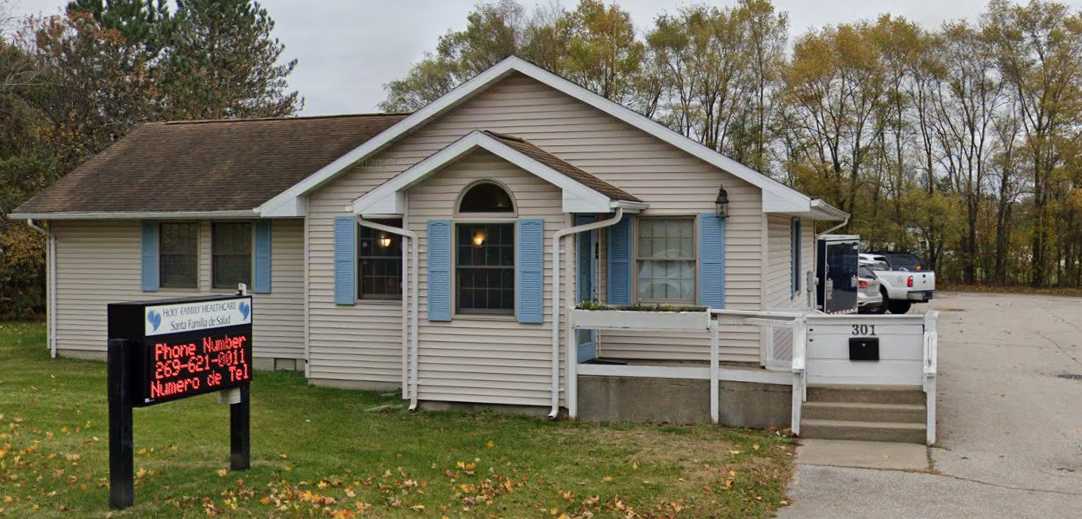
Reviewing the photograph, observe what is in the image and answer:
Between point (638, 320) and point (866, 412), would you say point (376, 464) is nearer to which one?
point (638, 320)

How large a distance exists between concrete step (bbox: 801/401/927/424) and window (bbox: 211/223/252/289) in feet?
30.5

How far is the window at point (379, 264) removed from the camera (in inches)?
524

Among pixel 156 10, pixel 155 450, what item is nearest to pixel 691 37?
pixel 156 10

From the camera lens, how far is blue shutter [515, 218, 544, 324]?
452 inches

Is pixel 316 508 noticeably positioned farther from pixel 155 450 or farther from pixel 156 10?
pixel 156 10

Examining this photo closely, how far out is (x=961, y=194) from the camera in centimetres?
4222

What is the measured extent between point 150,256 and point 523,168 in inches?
305

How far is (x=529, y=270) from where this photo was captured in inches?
453

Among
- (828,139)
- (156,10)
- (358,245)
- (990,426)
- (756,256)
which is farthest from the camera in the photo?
(828,139)

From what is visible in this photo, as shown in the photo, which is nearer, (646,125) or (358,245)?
(646,125)

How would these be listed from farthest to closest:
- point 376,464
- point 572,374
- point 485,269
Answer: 1. point 485,269
2. point 572,374
3. point 376,464

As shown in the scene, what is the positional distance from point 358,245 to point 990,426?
8.38m

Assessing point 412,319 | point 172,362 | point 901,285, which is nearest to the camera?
point 172,362

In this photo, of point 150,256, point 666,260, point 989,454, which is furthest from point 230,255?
point 989,454
